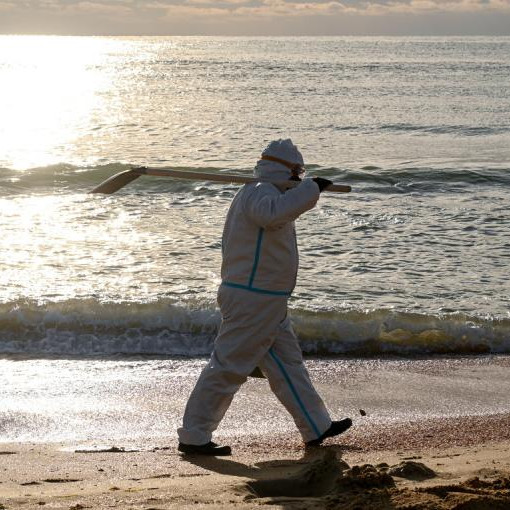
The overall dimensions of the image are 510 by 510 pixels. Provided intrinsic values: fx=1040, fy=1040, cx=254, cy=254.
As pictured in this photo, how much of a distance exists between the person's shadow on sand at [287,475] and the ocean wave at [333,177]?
11.8 meters

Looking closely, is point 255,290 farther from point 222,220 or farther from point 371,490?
point 222,220

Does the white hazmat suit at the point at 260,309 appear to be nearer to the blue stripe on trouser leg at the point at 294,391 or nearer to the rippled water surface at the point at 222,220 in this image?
the blue stripe on trouser leg at the point at 294,391

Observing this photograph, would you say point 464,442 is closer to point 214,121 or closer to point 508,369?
point 508,369

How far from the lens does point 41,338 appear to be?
875 centimetres

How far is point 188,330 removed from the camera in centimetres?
896

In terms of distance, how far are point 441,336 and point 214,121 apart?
21.6m

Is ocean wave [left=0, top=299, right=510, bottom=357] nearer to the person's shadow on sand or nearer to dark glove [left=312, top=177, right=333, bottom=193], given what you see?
the person's shadow on sand

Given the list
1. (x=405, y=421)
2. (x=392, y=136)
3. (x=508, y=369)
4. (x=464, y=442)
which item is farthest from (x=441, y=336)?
(x=392, y=136)

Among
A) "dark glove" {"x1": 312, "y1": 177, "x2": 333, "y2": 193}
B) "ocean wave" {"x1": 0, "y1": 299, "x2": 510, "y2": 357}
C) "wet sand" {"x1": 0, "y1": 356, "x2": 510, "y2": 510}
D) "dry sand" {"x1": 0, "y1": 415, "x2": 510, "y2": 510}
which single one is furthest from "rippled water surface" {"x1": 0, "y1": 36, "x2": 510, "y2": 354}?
"dark glove" {"x1": 312, "y1": 177, "x2": 333, "y2": 193}

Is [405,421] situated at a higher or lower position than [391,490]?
lower

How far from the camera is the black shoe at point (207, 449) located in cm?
538

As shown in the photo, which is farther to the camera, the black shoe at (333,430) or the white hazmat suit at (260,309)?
the black shoe at (333,430)

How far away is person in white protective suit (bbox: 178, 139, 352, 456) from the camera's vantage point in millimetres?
5211

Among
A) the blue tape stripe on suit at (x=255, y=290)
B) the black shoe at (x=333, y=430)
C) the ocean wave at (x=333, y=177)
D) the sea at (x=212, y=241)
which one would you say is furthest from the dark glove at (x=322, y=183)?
the ocean wave at (x=333, y=177)
